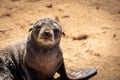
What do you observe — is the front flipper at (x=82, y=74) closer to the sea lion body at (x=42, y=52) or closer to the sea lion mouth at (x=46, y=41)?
the sea lion body at (x=42, y=52)

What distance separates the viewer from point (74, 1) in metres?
8.44

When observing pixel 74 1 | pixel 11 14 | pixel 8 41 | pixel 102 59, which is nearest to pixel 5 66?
pixel 8 41

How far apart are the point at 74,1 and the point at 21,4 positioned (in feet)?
5.83

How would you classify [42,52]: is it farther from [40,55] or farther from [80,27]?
[80,27]

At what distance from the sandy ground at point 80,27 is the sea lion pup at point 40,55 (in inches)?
27.1

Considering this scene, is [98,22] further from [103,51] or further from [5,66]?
[5,66]

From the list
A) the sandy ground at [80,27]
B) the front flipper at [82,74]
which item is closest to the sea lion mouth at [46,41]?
the front flipper at [82,74]

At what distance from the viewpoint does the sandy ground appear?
5.16m

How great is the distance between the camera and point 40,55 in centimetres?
398

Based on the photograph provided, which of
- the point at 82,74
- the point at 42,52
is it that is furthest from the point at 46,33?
the point at 82,74

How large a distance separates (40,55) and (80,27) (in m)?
2.95

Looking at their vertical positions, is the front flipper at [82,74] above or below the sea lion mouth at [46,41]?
below

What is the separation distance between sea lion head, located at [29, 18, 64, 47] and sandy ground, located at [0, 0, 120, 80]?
3.96 feet

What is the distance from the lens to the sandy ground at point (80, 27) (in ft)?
16.9
